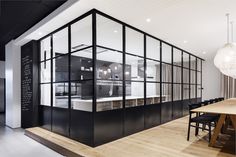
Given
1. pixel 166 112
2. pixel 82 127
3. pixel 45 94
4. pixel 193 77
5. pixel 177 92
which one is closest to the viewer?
pixel 82 127

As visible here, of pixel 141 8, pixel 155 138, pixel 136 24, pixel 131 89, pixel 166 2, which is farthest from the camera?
pixel 131 89

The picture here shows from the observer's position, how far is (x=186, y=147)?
10.6ft

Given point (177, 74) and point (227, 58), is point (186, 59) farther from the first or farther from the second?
point (227, 58)

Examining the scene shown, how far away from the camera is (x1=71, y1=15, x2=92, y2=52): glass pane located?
3.71 metres

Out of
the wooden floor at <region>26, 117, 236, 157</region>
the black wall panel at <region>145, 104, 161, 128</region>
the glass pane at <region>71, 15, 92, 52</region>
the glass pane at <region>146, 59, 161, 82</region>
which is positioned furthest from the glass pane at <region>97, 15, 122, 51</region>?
the wooden floor at <region>26, 117, 236, 157</region>

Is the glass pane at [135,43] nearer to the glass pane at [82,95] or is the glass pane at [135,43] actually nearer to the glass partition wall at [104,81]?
the glass partition wall at [104,81]

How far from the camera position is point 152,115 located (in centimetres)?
491

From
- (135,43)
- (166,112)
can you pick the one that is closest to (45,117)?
(135,43)

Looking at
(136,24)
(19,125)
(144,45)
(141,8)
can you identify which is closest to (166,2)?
(141,8)

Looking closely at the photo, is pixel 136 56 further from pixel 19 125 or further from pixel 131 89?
pixel 19 125

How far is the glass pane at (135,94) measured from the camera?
4.41 m

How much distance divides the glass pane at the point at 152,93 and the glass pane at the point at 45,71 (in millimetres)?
2943

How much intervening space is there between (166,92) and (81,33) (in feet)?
11.5

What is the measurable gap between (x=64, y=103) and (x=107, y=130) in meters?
1.52
